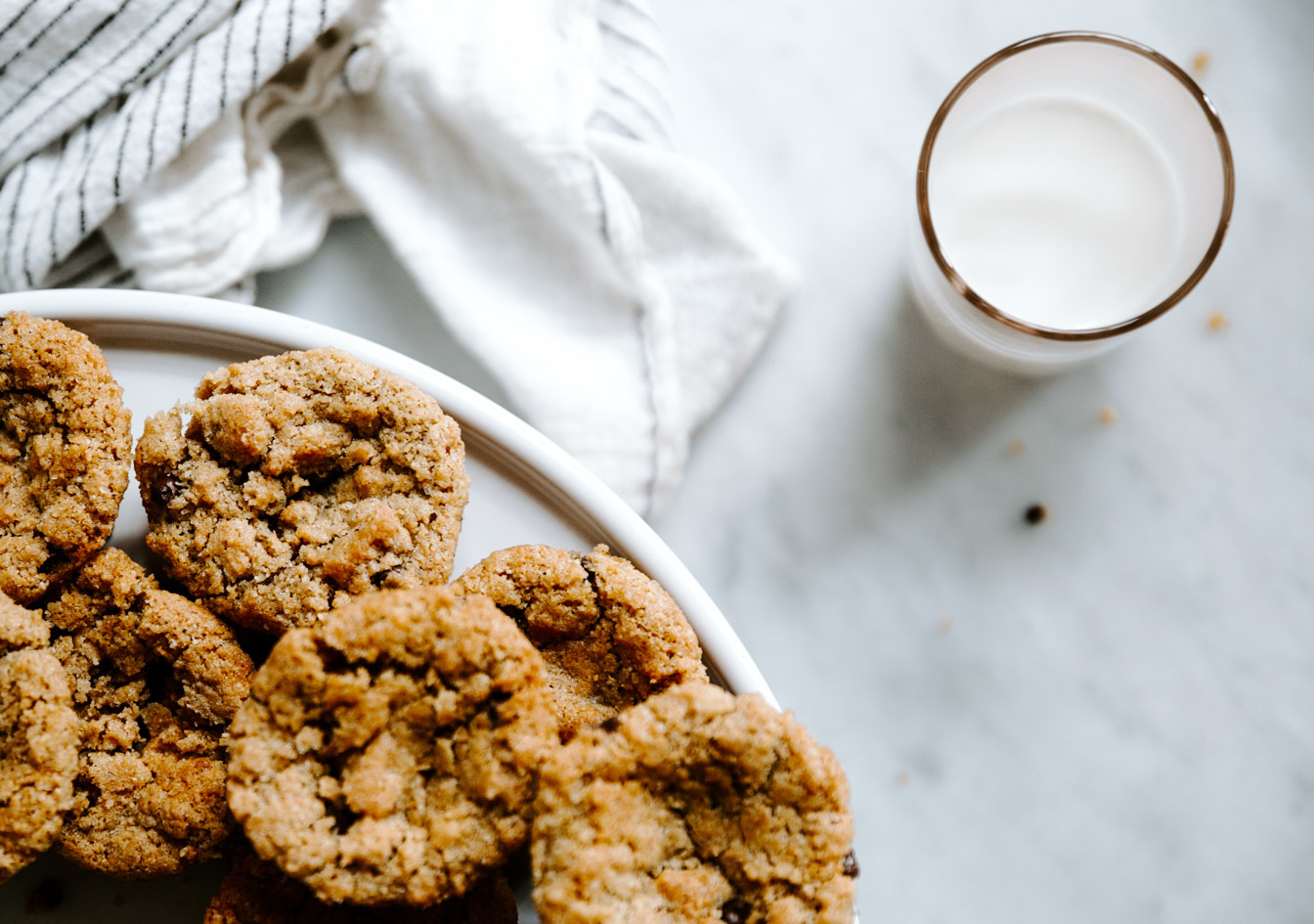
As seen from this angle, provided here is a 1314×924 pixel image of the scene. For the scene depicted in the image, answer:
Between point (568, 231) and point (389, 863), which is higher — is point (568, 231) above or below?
above

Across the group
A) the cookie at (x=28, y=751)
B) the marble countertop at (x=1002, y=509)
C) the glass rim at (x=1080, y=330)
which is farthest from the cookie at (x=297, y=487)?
the glass rim at (x=1080, y=330)

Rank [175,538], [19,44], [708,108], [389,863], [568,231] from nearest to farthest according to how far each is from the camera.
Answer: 1. [389,863]
2. [175,538]
3. [19,44]
4. [568,231]
5. [708,108]

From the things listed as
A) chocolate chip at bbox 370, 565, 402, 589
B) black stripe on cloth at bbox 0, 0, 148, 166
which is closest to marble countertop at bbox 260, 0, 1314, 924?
black stripe on cloth at bbox 0, 0, 148, 166

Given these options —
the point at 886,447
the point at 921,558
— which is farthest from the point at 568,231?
the point at 921,558

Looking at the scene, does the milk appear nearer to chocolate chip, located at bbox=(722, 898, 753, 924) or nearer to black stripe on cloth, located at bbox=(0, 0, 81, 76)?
chocolate chip, located at bbox=(722, 898, 753, 924)

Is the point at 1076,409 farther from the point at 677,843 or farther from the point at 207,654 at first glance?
the point at 207,654

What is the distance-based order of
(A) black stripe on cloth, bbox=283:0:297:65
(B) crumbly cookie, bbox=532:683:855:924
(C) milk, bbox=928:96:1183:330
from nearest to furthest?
(B) crumbly cookie, bbox=532:683:855:924, (A) black stripe on cloth, bbox=283:0:297:65, (C) milk, bbox=928:96:1183:330
